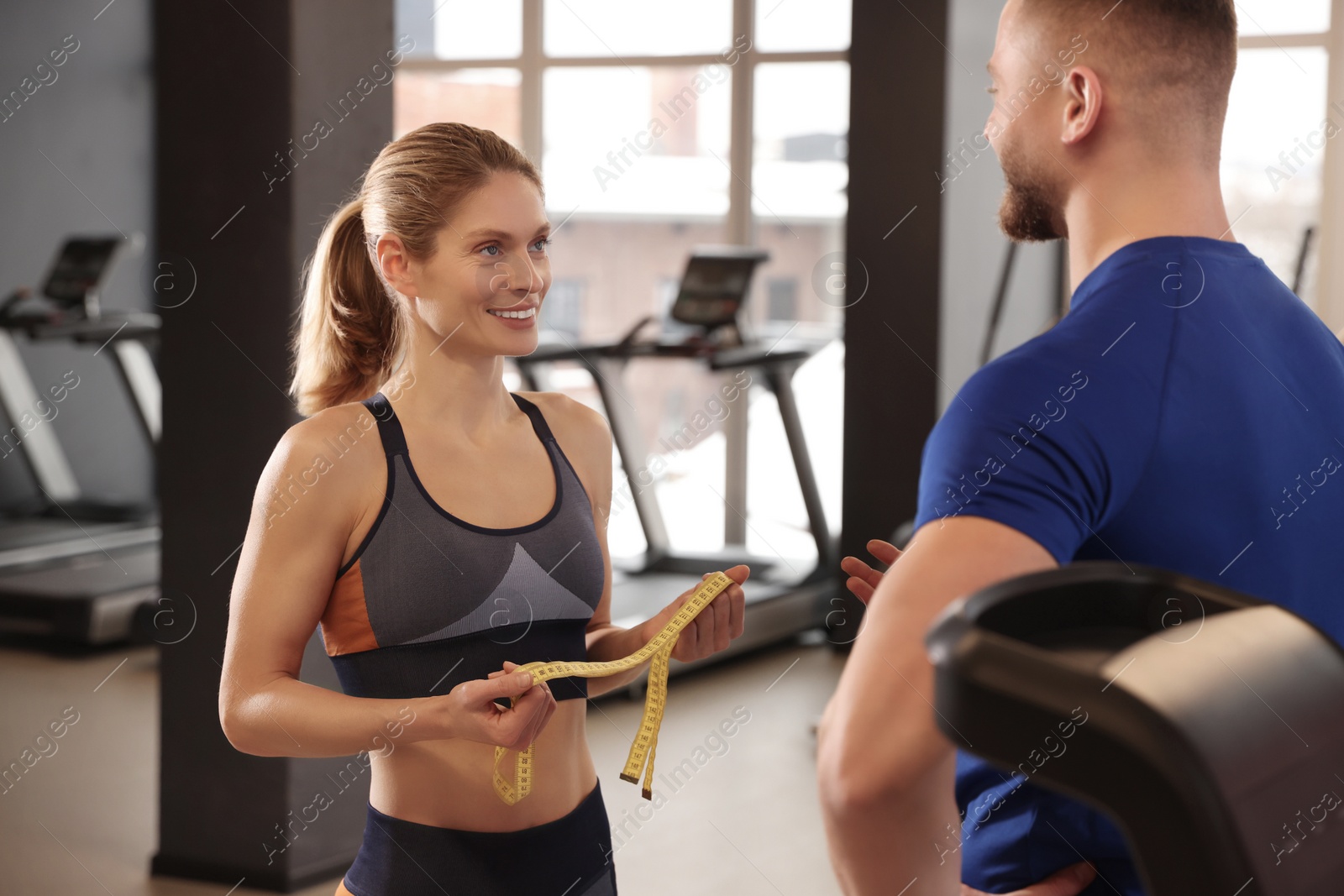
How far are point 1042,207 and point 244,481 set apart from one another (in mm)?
2645

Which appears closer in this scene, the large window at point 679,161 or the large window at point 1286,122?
the large window at point 1286,122

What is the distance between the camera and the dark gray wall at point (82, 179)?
22.0 feet

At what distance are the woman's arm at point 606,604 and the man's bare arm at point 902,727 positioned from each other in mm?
819

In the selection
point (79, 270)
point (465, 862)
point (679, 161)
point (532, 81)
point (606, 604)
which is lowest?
point (465, 862)

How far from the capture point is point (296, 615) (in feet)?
4.98

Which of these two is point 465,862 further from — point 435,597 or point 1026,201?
point 1026,201

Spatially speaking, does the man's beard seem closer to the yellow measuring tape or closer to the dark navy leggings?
the yellow measuring tape

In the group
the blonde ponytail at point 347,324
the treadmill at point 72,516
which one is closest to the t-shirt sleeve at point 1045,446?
the blonde ponytail at point 347,324

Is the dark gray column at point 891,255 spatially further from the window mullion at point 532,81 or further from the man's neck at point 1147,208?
the man's neck at point 1147,208

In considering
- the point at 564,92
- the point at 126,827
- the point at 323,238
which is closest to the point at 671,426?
the point at 564,92

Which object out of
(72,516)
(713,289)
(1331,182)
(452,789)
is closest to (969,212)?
(713,289)

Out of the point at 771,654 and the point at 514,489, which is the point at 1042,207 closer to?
the point at 514,489

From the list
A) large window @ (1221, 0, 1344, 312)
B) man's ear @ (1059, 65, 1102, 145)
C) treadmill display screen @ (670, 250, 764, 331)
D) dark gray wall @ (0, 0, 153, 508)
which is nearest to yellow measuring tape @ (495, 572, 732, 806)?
man's ear @ (1059, 65, 1102, 145)

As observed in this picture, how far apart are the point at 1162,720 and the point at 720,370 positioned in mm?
5459
